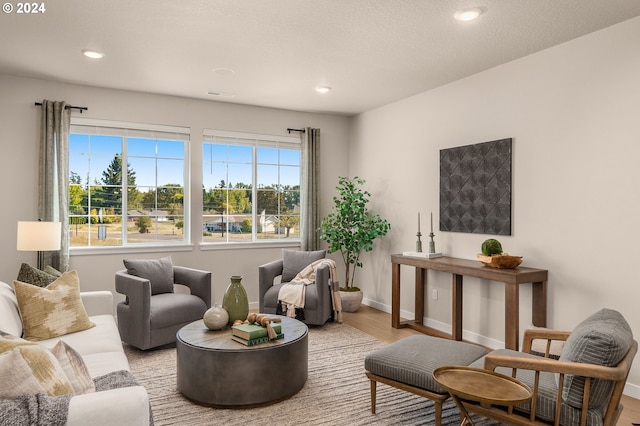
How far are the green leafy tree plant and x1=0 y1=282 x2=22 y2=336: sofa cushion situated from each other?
349cm

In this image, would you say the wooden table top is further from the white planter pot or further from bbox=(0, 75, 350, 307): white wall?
bbox=(0, 75, 350, 307): white wall

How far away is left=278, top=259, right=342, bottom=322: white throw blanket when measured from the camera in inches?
185

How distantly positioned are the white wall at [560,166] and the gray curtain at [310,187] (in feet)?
5.05

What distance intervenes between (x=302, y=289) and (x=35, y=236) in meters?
2.53

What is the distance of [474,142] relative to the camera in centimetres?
444

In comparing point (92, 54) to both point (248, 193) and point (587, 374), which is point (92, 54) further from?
point (587, 374)

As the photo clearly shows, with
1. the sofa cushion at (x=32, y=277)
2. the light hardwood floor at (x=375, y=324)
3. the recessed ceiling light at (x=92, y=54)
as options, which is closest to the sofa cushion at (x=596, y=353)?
the light hardwood floor at (x=375, y=324)

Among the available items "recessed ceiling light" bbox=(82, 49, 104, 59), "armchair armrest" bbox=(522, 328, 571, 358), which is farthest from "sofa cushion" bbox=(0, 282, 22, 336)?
"armchair armrest" bbox=(522, 328, 571, 358)

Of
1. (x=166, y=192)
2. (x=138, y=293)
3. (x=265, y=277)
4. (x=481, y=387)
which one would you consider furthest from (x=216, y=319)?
(x=166, y=192)

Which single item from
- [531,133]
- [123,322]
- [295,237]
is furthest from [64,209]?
[531,133]

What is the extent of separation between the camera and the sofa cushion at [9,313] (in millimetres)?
2547

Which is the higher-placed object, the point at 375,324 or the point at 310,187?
the point at 310,187

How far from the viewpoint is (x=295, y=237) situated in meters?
6.29

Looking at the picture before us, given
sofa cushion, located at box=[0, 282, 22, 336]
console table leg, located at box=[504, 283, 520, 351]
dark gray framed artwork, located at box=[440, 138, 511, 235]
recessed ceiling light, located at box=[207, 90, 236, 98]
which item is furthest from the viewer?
recessed ceiling light, located at box=[207, 90, 236, 98]
